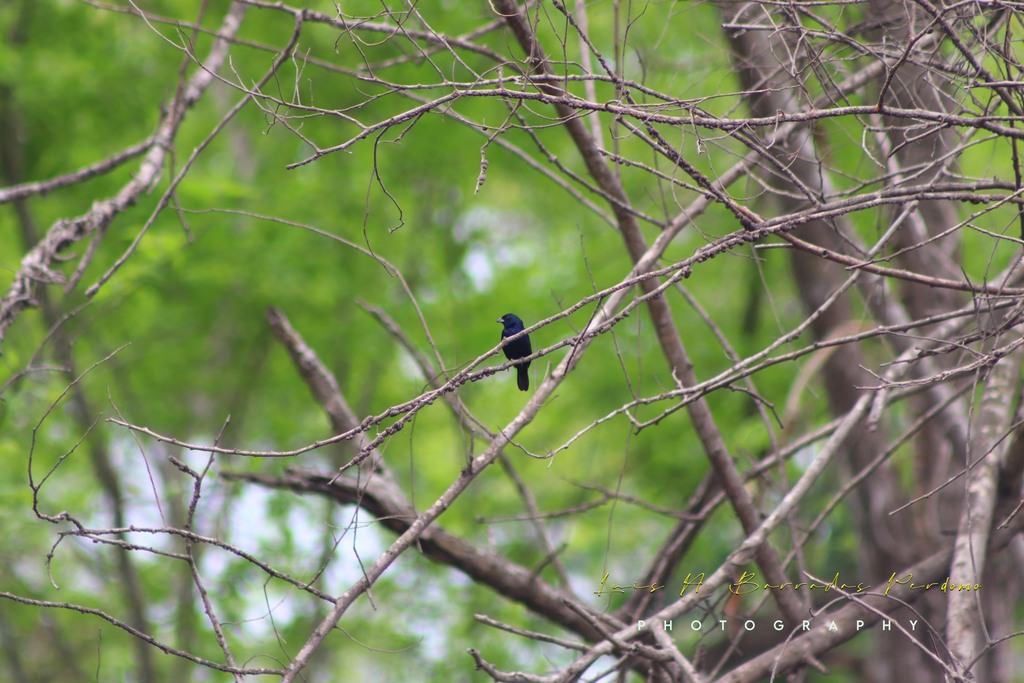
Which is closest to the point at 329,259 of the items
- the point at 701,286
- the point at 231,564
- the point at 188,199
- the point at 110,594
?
the point at 188,199

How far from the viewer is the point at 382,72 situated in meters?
7.43

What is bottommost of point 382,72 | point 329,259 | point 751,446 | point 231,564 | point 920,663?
point 920,663

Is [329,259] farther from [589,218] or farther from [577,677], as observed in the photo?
[577,677]

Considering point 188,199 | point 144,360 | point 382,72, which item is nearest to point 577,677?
point 188,199

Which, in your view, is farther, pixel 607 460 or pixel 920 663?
pixel 607 460

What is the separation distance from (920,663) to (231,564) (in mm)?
5704

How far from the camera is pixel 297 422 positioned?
31.0 ft

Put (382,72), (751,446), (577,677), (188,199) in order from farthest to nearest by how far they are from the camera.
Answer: (382,72) < (188,199) < (751,446) < (577,677)

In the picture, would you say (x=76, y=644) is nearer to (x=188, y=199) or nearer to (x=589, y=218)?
(x=188, y=199)

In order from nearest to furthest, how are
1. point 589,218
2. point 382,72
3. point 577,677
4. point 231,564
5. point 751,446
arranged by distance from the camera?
point 577,677
point 751,446
point 382,72
point 231,564
point 589,218

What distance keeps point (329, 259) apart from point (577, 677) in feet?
15.9

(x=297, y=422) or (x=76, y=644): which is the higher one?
(x=297, y=422)

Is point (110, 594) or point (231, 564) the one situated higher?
point (110, 594)

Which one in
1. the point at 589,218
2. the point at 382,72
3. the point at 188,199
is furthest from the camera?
the point at 589,218
